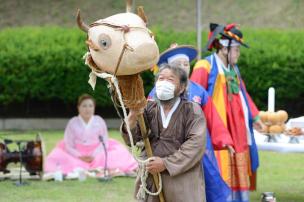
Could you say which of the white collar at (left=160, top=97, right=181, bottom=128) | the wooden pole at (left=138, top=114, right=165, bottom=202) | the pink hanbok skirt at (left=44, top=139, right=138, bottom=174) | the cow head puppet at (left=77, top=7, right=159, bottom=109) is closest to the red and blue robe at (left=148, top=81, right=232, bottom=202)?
the white collar at (left=160, top=97, right=181, bottom=128)

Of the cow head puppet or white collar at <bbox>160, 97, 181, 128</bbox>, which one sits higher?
the cow head puppet

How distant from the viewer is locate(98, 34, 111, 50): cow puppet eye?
14.9 feet

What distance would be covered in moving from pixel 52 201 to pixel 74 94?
6.40 metres

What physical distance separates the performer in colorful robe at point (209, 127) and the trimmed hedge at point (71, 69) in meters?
7.63

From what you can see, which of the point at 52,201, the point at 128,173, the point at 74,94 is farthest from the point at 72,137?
the point at 74,94

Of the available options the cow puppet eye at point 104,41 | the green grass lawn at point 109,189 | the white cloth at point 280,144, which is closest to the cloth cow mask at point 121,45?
the cow puppet eye at point 104,41

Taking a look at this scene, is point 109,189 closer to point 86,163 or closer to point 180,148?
point 86,163

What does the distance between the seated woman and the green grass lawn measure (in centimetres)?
37

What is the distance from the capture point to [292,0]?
20.9 m

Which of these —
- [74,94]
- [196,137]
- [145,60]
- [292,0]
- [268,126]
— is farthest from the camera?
[292,0]

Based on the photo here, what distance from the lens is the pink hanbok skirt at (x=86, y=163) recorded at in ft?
32.4

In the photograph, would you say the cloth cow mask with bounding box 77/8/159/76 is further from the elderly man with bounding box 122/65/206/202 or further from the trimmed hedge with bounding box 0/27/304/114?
the trimmed hedge with bounding box 0/27/304/114

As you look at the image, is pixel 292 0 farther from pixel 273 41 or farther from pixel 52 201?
pixel 52 201

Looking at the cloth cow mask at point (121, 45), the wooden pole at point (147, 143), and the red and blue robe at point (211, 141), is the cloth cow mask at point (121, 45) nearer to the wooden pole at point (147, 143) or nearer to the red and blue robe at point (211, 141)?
the wooden pole at point (147, 143)
